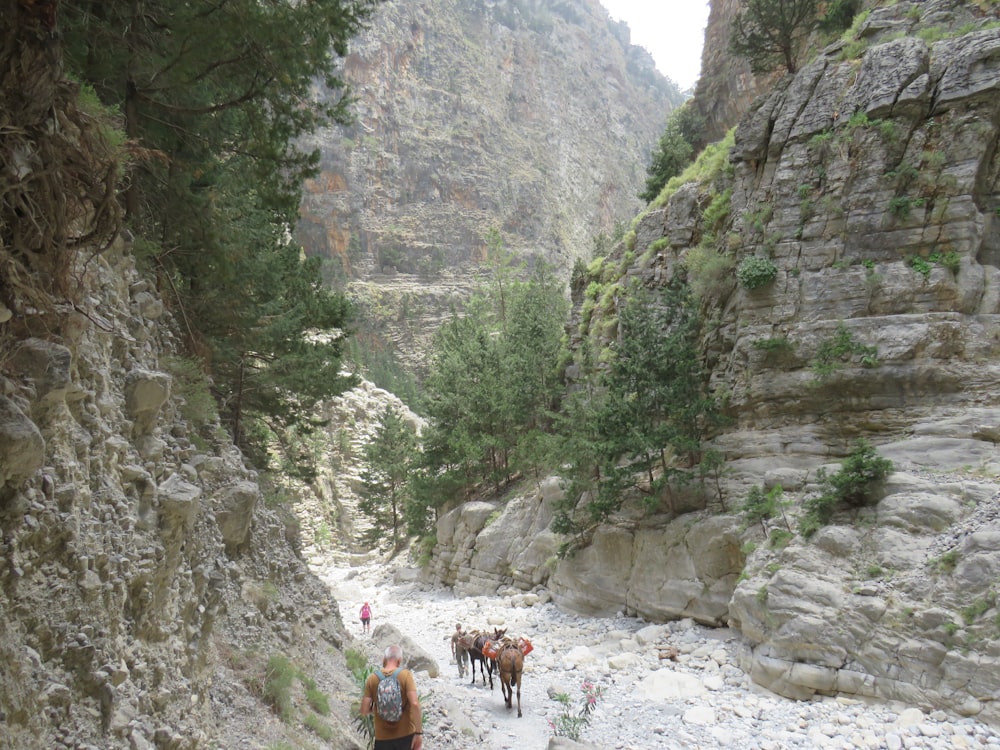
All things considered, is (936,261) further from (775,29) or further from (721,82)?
(721,82)

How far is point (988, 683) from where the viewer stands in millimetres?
9891

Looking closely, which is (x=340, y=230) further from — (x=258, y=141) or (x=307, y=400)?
(x=258, y=141)

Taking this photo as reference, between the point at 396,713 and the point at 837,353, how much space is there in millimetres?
14496

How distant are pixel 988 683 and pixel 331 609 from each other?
11483 millimetres

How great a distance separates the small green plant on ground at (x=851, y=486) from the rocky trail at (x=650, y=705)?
3570 mm

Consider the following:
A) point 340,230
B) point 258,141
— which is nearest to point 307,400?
point 258,141

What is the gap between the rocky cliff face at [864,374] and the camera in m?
11.5

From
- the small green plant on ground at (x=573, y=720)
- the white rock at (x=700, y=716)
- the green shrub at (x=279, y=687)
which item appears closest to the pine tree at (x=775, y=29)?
the white rock at (x=700, y=716)

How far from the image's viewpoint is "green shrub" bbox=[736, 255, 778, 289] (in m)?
17.1

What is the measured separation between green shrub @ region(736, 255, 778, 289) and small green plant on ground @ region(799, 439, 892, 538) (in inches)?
209

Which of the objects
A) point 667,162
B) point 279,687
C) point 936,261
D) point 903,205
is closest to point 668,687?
point 279,687

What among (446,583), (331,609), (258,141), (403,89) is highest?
(403,89)

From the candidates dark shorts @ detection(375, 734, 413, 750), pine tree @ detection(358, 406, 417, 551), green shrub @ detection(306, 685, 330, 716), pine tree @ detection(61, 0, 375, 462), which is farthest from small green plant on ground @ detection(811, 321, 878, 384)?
pine tree @ detection(358, 406, 417, 551)

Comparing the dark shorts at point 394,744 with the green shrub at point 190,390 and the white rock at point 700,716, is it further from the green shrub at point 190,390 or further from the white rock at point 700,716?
the white rock at point 700,716
